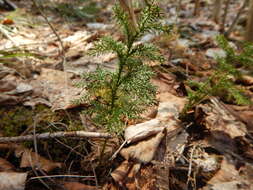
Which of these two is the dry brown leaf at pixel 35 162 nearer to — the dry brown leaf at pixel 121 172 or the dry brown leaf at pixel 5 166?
the dry brown leaf at pixel 5 166

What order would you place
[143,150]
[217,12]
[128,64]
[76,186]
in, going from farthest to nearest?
[217,12], [143,150], [76,186], [128,64]

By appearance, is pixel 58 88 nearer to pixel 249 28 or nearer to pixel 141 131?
pixel 141 131

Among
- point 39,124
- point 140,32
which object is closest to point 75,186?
point 39,124

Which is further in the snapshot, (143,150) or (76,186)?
(143,150)

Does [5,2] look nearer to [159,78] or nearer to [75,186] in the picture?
[159,78]

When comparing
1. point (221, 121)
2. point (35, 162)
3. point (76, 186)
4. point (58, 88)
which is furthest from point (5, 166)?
point (221, 121)

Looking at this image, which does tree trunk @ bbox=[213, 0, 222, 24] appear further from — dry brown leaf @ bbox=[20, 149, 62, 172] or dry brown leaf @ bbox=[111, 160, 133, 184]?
dry brown leaf @ bbox=[20, 149, 62, 172]

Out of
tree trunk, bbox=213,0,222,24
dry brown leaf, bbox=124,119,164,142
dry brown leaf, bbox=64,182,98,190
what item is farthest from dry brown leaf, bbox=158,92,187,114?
tree trunk, bbox=213,0,222,24
